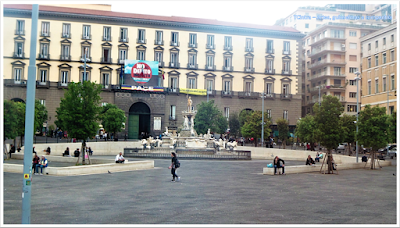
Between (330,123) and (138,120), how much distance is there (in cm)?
4083

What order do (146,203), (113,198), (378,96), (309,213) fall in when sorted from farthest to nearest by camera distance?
(378,96)
(113,198)
(146,203)
(309,213)

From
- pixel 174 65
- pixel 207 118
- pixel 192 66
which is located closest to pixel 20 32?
pixel 174 65

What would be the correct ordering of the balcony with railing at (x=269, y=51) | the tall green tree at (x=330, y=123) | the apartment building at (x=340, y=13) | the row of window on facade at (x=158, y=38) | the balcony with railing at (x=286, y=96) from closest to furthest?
the tall green tree at (x=330, y=123) → the row of window on facade at (x=158, y=38) → the balcony with railing at (x=269, y=51) → the balcony with railing at (x=286, y=96) → the apartment building at (x=340, y=13)

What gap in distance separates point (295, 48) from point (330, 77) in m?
10.6

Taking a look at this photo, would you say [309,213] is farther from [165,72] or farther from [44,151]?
[165,72]

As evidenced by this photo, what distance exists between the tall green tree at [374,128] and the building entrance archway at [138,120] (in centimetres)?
3873

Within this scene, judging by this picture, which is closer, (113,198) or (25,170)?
(25,170)

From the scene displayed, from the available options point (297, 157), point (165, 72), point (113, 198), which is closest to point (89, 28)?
point (165, 72)

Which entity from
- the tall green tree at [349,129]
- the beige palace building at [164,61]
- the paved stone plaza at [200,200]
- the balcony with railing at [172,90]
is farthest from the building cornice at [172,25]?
the paved stone plaza at [200,200]

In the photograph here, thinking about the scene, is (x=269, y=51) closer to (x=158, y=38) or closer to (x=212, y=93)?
(x=212, y=93)

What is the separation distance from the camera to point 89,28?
6012 cm

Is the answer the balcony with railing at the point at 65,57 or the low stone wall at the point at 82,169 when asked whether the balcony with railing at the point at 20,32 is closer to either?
the balcony with railing at the point at 65,57

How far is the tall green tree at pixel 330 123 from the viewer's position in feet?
83.0

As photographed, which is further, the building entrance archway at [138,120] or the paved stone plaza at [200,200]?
the building entrance archway at [138,120]
